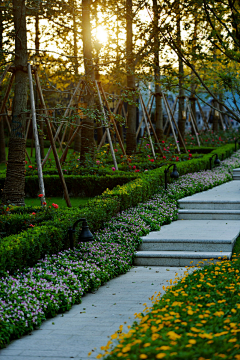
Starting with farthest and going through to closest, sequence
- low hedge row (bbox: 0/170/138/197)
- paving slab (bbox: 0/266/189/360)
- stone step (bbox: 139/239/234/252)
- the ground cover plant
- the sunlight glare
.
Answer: the sunlight glare → low hedge row (bbox: 0/170/138/197) → stone step (bbox: 139/239/234/252) → the ground cover plant → paving slab (bbox: 0/266/189/360)

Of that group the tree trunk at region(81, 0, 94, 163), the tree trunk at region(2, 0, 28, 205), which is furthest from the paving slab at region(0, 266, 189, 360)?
the tree trunk at region(81, 0, 94, 163)

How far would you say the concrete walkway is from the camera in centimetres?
434

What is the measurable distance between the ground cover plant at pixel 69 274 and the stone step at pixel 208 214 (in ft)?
1.90

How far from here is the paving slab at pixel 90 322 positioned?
14.1 feet

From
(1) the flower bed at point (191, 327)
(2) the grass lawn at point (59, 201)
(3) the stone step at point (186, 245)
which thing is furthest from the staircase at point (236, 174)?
(1) the flower bed at point (191, 327)

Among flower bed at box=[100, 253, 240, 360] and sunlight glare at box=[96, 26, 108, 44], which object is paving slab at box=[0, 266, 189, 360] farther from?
sunlight glare at box=[96, 26, 108, 44]

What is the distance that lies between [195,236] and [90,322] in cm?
368

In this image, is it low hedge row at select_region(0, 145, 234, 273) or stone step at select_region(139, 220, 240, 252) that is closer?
low hedge row at select_region(0, 145, 234, 273)

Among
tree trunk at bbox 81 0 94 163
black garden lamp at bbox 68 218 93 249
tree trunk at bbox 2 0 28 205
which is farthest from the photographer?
tree trunk at bbox 81 0 94 163

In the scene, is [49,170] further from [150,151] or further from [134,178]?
[150,151]

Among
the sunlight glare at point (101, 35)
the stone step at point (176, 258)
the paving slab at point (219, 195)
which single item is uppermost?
the sunlight glare at point (101, 35)

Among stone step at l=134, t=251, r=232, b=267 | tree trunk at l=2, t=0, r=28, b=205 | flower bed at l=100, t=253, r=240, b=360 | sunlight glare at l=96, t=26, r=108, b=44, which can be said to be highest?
sunlight glare at l=96, t=26, r=108, b=44

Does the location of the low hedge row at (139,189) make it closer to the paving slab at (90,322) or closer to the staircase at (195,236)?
the staircase at (195,236)

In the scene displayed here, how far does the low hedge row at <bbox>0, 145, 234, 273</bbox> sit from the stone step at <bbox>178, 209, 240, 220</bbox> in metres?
0.98
